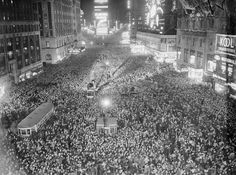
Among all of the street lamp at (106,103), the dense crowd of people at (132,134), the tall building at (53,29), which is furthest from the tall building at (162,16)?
the street lamp at (106,103)

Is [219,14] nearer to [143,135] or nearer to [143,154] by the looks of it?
[143,135]

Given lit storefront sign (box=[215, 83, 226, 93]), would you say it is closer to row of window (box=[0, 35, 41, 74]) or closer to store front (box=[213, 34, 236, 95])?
store front (box=[213, 34, 236, 95])

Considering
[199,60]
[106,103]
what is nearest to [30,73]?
[106,103]

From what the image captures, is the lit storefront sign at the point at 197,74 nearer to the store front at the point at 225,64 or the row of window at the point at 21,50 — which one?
the store front at the point at 225,64

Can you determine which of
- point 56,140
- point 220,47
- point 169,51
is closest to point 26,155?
point 56,140

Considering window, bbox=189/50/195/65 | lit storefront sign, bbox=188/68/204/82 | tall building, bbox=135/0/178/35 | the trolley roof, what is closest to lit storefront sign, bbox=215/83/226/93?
lit storefront sign, bbox=188/68/204/82

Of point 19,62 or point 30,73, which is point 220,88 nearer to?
point 30,73

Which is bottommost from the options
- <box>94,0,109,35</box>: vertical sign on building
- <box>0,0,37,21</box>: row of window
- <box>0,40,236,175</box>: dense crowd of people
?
<box>0,40,236,175</box>: dense crowd of people
